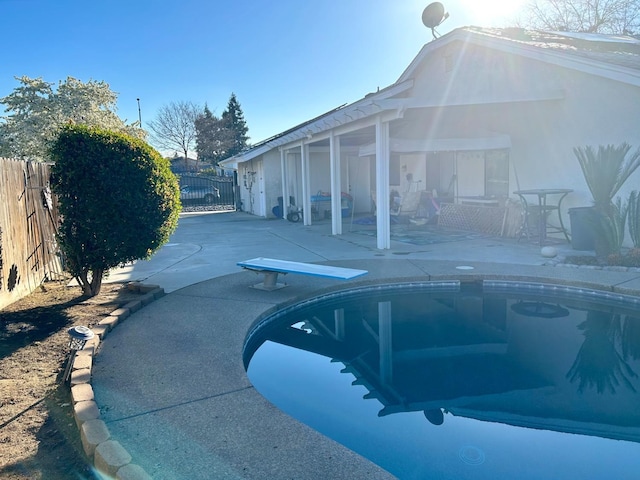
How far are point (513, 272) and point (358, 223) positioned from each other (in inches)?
322

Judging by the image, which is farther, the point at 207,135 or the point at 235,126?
the point at 235,126

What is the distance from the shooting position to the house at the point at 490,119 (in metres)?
8.80

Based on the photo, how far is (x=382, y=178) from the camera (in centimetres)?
938

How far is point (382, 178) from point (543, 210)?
11.6ft

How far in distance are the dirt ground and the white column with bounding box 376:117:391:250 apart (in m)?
5.33

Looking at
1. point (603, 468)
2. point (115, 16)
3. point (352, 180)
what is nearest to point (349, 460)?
point (603, 468)

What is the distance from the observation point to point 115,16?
10781 mm

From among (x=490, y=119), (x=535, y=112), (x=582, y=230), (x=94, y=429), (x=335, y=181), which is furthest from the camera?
(x=335, y=181)

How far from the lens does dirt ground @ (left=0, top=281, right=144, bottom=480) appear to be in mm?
2791

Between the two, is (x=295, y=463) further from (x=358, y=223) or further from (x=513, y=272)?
(x=358, y=223)

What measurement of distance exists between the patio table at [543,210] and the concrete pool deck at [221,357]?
0.47 m

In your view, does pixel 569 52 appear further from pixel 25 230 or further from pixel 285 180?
pixel 285 180

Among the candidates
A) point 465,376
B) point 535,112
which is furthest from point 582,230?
point 465,376

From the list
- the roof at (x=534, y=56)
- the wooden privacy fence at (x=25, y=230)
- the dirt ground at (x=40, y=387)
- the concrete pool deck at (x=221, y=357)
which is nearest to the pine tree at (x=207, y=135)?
the roof at (x=534, y=56)
